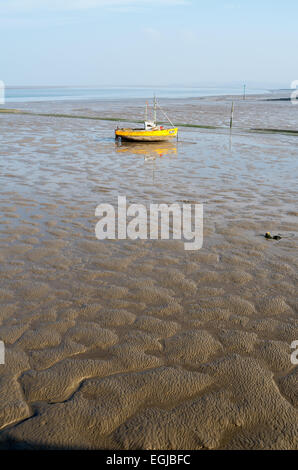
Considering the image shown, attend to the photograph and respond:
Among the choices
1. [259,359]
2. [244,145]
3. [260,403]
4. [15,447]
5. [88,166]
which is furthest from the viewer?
[244,145]

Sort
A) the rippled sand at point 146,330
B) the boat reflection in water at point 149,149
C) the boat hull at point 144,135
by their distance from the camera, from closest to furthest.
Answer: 1. the rippled sand at point 146,330
2. the boat reflection in water at point 149,149
3. the boat hull at point 144,135

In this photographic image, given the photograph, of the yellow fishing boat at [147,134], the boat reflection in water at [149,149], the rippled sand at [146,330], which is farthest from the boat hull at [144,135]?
the rippled sand at [146,330]

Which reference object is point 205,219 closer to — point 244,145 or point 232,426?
point 232,426

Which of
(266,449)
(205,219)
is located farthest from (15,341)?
(205,219)

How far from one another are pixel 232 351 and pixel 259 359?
32 cm

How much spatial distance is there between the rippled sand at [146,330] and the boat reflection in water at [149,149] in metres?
10.1

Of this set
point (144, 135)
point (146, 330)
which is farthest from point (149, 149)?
point (146, 330)

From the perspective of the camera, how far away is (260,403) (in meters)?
3.98

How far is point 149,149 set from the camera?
2386cm

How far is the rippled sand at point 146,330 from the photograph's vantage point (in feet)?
12.1

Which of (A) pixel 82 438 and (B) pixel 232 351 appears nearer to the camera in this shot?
(A) pixel 82 438

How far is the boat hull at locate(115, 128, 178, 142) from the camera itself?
24.9m

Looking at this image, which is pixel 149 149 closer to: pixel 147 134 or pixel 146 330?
pixel 147 134

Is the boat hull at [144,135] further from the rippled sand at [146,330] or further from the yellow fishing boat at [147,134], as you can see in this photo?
the rippled sand at [146,330]
